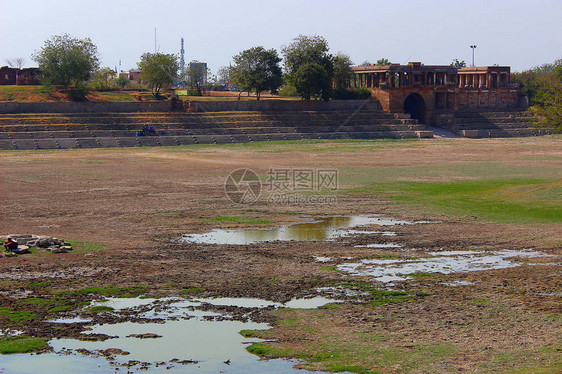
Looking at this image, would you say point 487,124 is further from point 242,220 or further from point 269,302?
point 269,302

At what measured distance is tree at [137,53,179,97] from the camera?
9662 centimetres

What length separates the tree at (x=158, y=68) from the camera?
96.6 metres

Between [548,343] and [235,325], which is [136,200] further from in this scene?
[548,343]

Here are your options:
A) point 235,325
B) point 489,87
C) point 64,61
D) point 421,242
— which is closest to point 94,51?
point 64,61

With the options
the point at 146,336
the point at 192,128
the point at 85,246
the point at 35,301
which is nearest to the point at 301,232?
the point at 85,246

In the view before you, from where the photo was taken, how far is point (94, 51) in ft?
332

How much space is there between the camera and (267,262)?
22516mm

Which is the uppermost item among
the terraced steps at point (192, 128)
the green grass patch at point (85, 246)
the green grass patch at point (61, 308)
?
the terraced steps at point (192, 128)

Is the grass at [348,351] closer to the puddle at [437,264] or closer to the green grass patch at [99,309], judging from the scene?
the green grass patch at [99,309]

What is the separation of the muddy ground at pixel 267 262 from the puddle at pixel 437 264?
57cm

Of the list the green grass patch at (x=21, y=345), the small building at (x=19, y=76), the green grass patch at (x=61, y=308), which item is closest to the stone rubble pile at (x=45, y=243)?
the green grass patch at (x=61, y=308)

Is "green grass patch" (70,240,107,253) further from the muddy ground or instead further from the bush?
the bush

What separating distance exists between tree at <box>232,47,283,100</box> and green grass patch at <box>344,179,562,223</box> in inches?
2227

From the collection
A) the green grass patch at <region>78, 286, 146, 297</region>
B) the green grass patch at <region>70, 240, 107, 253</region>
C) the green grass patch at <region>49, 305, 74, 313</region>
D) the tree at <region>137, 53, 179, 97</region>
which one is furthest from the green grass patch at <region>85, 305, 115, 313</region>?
the tree at <region>137, 53, 179, 97</region>
